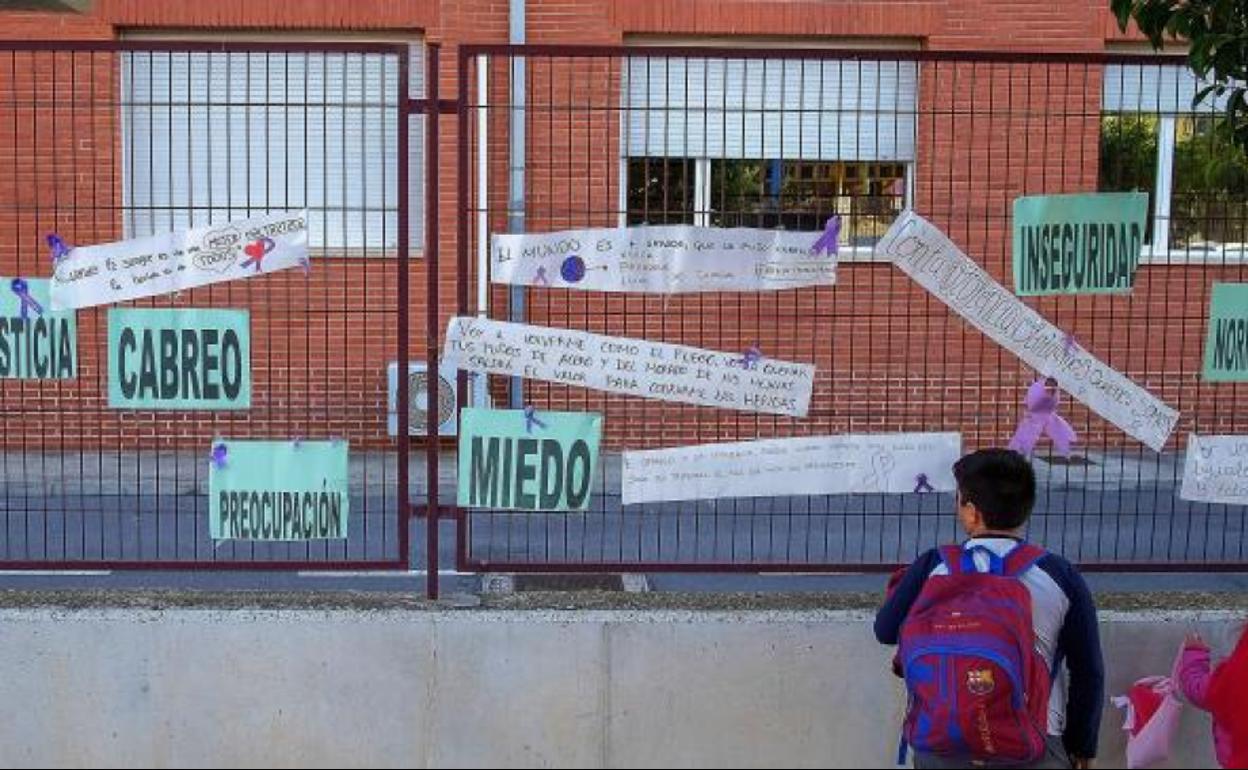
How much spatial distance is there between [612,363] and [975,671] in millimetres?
1819

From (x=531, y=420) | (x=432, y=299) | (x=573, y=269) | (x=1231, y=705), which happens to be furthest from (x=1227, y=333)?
(x=432, y=299)

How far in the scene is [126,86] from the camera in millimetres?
5340

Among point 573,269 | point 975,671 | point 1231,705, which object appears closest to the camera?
point 975,671

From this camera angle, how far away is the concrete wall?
4379mm

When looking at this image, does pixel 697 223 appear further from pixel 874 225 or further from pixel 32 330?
pixel 32 330

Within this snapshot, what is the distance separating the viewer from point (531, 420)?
455 centimetres

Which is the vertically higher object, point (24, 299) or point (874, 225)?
point (874, 225)

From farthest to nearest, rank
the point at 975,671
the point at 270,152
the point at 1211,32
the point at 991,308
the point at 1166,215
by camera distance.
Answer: the point at 270,152 → the point at 1166,215 → the point at 991,308 → the point at 1211,32 → the point at 975,671

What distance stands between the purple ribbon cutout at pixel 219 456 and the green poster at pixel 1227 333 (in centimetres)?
338

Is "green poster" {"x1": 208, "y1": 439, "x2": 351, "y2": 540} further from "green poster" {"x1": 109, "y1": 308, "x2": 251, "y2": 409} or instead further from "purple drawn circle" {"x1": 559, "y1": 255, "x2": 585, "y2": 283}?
"purple drawn circle" {"x1": 559, "y1": 255, "x2": 585, "y2": 283}

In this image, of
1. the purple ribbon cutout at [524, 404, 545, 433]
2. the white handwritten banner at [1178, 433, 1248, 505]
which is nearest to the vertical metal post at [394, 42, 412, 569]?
the purple ribbon cutout at [524, 404, 545, 433]

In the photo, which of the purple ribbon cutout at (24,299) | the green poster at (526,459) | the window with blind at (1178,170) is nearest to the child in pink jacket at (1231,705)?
the window with blind at (1178,170)

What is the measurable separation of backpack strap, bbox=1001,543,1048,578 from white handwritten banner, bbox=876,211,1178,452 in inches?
55.9

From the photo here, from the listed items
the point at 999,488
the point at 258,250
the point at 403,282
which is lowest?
the point at 999,488
